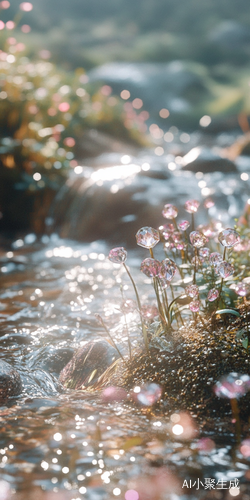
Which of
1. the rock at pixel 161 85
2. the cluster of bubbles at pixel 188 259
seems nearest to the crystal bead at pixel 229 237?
the cluster of bubbles at pixel 188 259

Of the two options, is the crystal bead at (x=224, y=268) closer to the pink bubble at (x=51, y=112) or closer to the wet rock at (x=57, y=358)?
the wet rock at (x=57, y=358)

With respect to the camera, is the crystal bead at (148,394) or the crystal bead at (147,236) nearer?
the crystal bead at (147,236)

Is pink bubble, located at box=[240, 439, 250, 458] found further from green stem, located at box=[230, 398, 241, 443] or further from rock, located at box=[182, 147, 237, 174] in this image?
rock, located at box=[182, 147, 237, 174]

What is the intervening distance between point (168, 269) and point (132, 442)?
0.89 meters

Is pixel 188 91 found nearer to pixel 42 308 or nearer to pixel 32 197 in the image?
pixel 32 197

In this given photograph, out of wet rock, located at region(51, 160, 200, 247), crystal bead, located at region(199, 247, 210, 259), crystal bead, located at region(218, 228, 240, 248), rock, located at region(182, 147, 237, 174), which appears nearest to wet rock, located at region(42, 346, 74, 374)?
crystal bead, located at region(199, 247, 210, 259)

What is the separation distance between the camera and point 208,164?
364 inches

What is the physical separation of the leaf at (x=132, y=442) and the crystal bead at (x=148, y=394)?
36 cm

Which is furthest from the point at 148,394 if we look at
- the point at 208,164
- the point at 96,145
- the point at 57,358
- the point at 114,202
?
the point at 96,145

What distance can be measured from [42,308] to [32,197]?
14.5 feet

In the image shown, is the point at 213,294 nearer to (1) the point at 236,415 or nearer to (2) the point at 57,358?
(1) the point at 236,415

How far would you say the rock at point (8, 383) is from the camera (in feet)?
8.21

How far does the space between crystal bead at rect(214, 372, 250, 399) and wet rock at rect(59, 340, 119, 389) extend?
35.5 inches

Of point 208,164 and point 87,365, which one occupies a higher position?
point 208,164
